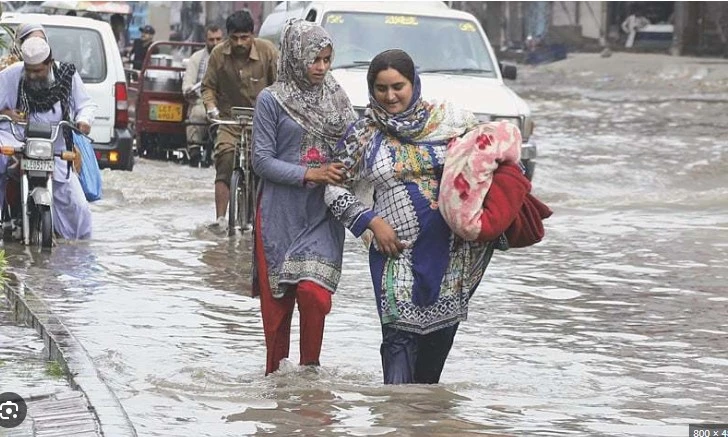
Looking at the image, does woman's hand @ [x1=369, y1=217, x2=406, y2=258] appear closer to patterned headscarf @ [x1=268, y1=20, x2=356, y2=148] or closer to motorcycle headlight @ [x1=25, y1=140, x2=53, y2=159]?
patterned headscarf @ [x1=268, y1=20, x2=356, y2=148]

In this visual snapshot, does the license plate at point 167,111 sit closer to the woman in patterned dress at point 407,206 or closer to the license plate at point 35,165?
the license plate at point 35,165

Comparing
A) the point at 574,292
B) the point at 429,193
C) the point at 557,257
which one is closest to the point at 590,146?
the point at 557,257

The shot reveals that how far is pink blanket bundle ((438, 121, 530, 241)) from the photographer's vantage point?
668cm

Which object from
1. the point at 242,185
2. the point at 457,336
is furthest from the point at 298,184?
the point at 242,185

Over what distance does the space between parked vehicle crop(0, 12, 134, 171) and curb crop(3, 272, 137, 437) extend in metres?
6.95

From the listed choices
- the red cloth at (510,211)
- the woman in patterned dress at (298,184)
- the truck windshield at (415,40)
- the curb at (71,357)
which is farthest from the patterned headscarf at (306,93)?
the truck windshield at (415,40)

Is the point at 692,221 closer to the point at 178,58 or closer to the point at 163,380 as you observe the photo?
the point at 163,380

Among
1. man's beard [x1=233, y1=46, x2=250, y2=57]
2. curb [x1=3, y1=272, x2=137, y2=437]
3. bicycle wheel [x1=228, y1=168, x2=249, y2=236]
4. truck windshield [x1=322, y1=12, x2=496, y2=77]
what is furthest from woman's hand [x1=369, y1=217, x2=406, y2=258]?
truck windshield [x1=322, y1=12, x2=496, y2=77]

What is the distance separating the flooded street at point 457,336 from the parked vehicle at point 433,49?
1231 millimetres

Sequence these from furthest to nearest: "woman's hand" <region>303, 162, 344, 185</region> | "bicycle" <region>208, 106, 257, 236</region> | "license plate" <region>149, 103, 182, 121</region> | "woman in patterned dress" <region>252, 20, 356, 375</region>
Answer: "license plate" <region>149, 103, 182, 121</region> < "bicycle" <region>208, 106, 257, 236</region> < "woman in patterned dress" <region>252, 20, 356, 375</region> < "woman's hand" <region>303, 162, 344, 185</region>

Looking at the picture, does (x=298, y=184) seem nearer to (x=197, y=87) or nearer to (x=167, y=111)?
(x=197, y=87)

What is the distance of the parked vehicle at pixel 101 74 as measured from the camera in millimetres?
17297

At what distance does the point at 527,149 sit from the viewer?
16984 millimetres

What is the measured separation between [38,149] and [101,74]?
522 centimetres
